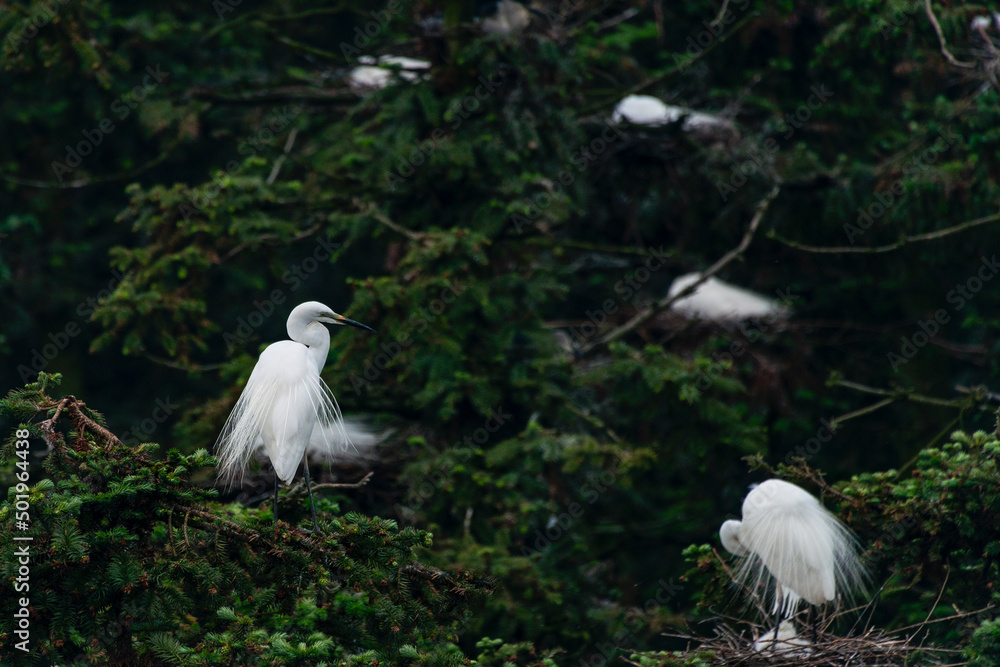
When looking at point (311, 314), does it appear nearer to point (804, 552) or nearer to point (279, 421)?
point (279, 421)

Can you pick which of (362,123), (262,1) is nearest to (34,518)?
(362,123)

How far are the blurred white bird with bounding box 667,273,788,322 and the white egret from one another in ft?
6.89

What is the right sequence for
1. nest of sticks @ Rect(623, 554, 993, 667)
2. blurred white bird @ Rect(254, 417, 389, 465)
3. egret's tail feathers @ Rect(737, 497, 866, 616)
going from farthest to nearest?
blurred white bird @ Rect(254, 417, 389, 465), egret's tail feathers @ Rect(737, 497, 866, 616), nest of sticks @ Rect(623, 554, 993, 667)

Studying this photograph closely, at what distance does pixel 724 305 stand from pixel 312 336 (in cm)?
336

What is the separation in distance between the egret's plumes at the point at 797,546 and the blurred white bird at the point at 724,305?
2.09 m

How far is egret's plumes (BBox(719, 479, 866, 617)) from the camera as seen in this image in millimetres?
3971

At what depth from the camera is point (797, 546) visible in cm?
401

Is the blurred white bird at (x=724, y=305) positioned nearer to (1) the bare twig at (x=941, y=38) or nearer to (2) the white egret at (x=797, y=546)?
(1) the bare twig at (x=941, y=38)

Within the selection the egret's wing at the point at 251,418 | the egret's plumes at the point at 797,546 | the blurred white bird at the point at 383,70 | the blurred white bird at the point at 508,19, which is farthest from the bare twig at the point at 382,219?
the egret's plumes at the point at 797,546

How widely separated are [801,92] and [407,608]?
212 inches

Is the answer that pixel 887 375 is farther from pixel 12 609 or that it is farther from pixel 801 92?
pixel 12 609

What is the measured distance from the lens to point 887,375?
266 inches

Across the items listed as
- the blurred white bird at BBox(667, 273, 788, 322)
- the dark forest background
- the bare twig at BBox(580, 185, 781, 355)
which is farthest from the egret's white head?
the blurred white bird at BBox(667, 273, 788, 322)

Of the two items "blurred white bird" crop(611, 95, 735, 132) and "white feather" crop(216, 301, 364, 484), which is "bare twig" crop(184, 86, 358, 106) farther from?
"white feather" crop(216, 301, 364, 484)
